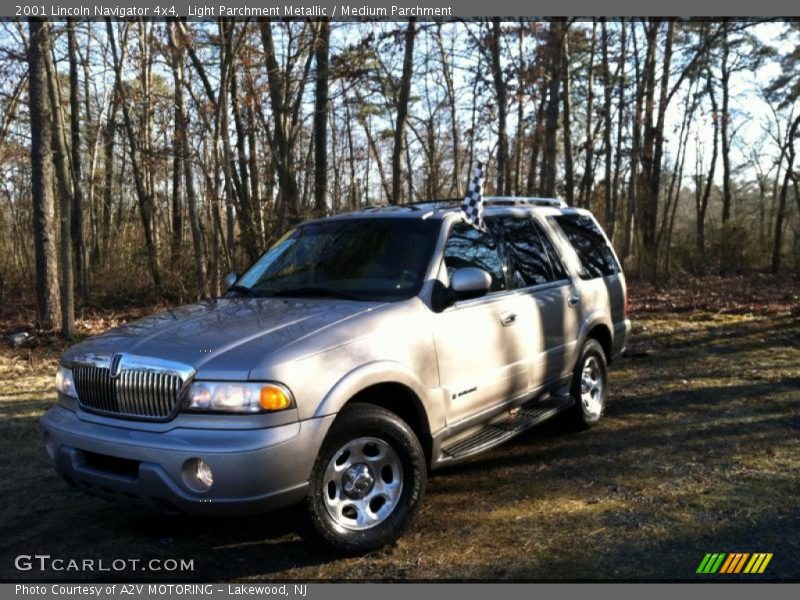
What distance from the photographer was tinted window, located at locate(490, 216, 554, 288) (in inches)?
202

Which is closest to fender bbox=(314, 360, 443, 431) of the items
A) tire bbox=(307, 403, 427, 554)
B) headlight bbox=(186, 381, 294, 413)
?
tire bbox=(307, 403, 427, 554)

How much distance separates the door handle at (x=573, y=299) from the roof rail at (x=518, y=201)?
0.91 metres

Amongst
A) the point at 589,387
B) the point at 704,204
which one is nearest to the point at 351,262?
the point at 589,387

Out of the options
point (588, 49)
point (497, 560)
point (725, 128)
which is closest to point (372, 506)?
point (497, 560)

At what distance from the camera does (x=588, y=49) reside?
74.9ft

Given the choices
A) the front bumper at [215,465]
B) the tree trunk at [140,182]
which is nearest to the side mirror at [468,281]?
the front bumper at [215,465]

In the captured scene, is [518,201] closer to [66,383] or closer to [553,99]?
[66,383]

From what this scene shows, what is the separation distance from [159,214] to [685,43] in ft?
68.3

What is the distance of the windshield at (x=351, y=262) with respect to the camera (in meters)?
4.26

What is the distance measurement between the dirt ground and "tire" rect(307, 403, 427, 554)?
0.43ft

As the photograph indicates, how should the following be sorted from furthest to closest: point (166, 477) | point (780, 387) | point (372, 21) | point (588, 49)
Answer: point (588, 49) < point (372, 21) < point (780, 387) < point (166, 477)

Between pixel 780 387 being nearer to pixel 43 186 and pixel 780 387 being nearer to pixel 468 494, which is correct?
pixel 468 494

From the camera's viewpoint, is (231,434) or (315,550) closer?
(231,434)

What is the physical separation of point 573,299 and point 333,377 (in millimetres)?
2946
